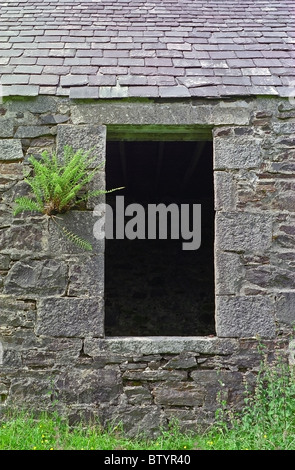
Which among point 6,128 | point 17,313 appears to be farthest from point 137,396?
point 6,128

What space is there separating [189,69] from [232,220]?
4.70ft

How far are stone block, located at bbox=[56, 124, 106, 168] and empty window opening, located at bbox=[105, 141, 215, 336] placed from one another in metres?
2.68

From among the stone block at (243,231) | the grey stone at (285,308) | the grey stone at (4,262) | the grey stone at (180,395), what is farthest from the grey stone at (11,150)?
the grey stone at (285,308)

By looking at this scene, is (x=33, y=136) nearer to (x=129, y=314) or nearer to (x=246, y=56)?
(x=246, y=56)

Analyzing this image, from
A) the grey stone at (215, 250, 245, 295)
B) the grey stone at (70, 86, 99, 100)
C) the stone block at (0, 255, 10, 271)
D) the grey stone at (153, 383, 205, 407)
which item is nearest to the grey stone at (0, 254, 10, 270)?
the stone block at (0, 255, 10, 271)

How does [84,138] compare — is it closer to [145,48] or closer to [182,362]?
[145,48]

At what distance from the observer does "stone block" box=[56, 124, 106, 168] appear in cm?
389

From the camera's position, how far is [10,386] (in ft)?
12.0

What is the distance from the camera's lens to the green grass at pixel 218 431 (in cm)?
325

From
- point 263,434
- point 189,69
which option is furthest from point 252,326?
point 189,69

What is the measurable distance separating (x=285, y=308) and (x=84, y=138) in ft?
6.97

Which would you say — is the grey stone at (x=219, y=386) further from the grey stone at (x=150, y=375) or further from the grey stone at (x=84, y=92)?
the grey stone at (x=84, y=92)

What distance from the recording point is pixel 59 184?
3.63m
